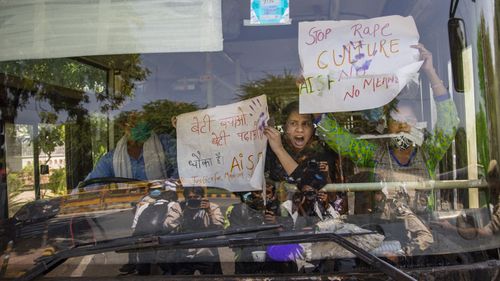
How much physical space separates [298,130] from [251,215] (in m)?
0.41

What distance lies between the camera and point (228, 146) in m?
2.05

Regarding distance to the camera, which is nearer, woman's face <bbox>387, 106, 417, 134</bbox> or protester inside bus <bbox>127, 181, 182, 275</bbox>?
protester inside bus <bbox>127, 181, 182, 275</bbox>

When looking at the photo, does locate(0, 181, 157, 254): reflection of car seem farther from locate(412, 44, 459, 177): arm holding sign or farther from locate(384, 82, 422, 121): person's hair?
locate(412, 44, 459, 177): arm holding sign

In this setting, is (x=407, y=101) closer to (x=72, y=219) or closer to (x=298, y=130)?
(x=298, y=130)

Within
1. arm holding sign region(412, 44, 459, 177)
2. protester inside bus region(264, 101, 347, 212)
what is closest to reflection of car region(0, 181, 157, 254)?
protester inside bus region(264, 101, 347, 212)

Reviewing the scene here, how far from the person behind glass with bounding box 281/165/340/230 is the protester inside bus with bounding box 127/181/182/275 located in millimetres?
440

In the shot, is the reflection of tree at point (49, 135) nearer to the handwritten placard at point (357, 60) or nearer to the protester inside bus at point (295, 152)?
the protester inside bus at point (295, 152)

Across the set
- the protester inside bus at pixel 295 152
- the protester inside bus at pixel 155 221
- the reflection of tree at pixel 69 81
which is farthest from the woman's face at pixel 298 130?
the reflection of tree at pixel 69 81

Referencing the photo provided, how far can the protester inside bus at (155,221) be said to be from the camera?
1.66 meters

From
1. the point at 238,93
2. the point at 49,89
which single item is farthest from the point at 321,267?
the point at 49,89

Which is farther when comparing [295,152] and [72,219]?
[295,152]

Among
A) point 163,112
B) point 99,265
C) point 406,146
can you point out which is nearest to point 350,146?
point 406,146

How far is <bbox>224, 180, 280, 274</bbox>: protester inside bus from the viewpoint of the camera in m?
1.65

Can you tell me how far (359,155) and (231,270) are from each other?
0.75 m
